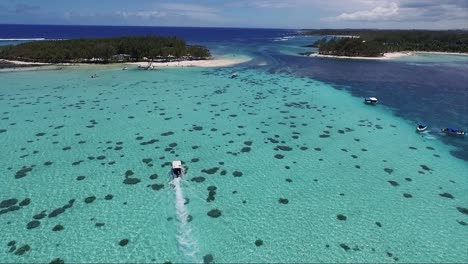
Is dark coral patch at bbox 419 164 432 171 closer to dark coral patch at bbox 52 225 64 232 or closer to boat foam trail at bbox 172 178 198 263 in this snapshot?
boat foam trail at bbox 172 178 198 263

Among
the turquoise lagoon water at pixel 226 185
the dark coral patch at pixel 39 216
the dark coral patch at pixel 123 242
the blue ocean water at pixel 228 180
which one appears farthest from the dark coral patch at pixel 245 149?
the dark coral patch at pixel 39 216

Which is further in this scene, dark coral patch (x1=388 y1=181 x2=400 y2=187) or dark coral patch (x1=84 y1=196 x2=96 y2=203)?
dark coral patch (x1=388 y1=181 x2=400 y2=187)

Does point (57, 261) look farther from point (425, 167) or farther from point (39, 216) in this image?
point (425, 167)

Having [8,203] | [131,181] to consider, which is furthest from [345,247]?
[8,203]

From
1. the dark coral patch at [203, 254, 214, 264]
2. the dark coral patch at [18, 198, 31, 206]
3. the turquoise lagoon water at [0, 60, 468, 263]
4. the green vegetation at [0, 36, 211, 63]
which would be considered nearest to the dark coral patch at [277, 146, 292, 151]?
the turquoise lagoon water at [0, 60, 468, 263]

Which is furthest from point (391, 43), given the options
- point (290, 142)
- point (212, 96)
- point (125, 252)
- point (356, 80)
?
point (125, 252)

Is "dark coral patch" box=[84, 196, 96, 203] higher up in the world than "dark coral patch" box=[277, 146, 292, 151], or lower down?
lower down

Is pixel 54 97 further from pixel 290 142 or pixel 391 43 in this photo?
pixel 391 43
